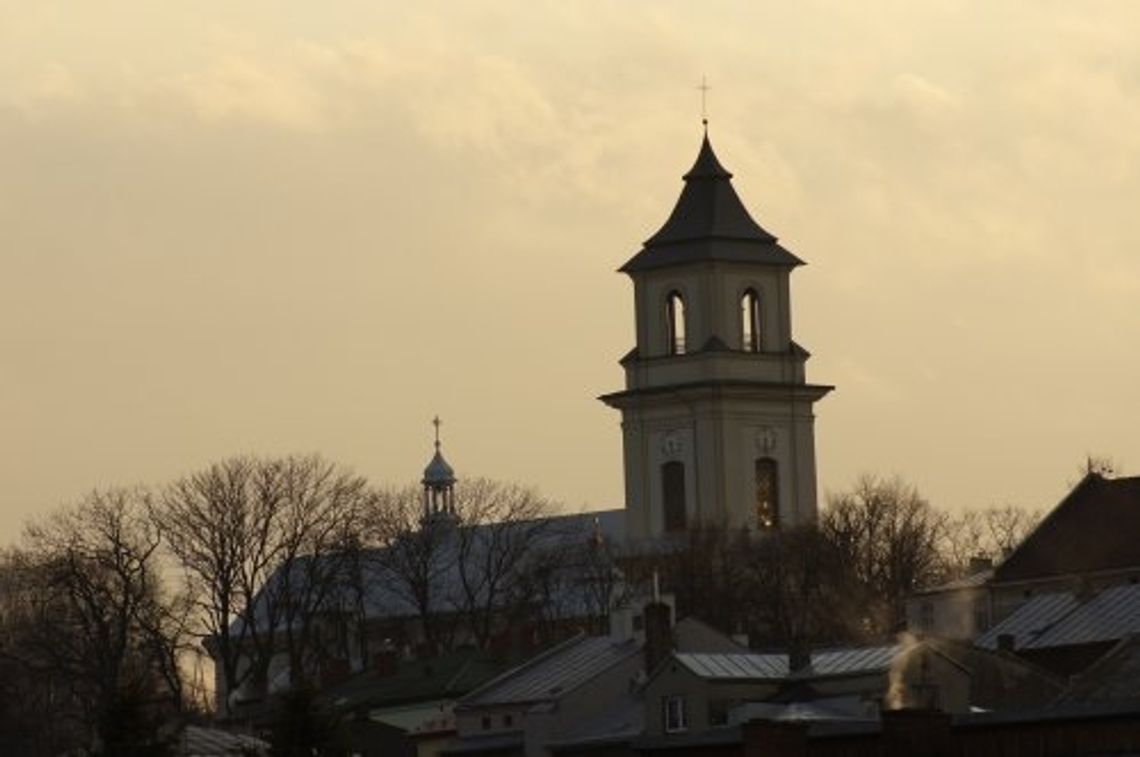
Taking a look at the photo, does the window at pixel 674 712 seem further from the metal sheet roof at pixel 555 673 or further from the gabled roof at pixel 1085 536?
the gabled roof at pixel 1085 536

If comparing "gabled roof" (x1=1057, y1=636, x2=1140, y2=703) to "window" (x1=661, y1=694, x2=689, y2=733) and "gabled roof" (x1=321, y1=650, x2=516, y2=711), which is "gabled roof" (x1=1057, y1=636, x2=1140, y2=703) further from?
"gabled roof" (x1=321, y1=650, x2=516, y2=711)

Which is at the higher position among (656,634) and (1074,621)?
(656,634)

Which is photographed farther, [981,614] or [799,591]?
[799,591]

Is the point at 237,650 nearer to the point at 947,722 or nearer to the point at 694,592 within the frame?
the point at 694,592

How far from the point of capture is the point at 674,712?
114 m

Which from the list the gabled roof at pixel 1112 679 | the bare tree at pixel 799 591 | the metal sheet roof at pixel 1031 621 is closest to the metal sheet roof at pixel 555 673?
the metal sheet roof at pixel 1031 621

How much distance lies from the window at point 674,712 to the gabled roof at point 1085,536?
28.3 meters

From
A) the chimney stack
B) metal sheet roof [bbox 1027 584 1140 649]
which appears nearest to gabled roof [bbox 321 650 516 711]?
the chimney stack

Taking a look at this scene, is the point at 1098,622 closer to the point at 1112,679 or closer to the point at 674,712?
the point at 674,712

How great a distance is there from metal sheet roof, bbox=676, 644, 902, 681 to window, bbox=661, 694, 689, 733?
0.72m

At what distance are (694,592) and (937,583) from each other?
25.5 ft

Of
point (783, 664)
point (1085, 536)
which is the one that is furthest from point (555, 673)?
point (1085, 536)

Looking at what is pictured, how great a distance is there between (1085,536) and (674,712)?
1251 inches

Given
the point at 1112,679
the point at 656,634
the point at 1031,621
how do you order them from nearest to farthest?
the point at 1112,679 → the point at 656,634 → the point at 1031,621
